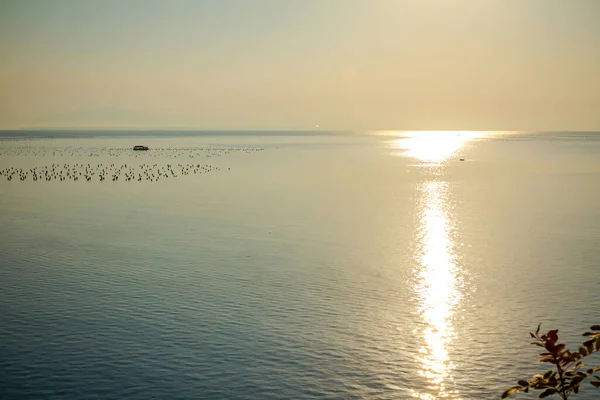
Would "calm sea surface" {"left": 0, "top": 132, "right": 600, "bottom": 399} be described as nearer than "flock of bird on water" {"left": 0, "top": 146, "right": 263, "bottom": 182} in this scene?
Yes

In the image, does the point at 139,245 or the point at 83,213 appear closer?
the point at 139,245

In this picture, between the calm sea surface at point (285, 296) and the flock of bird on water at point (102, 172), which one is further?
the flock of bird on water at point (102, 172)

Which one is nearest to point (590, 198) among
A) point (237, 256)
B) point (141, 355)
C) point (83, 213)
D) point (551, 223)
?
point (551, 223)

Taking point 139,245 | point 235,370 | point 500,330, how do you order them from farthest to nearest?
point 139,245 < point 500,330 < point 235,370

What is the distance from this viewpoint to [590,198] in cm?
6269

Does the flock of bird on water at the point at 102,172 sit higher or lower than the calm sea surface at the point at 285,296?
higher

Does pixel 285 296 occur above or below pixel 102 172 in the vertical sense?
below

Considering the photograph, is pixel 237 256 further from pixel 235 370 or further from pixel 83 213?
pixel 83 213

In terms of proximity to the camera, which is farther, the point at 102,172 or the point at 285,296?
the point at 102,172

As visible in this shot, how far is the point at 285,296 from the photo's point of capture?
26812 mm

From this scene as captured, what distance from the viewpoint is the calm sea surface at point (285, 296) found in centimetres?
1869

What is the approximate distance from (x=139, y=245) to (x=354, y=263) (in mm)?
14322

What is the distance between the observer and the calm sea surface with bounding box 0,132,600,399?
18688mm

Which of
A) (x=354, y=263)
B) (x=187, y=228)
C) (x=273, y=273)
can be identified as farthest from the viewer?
(x=187, y=228)
